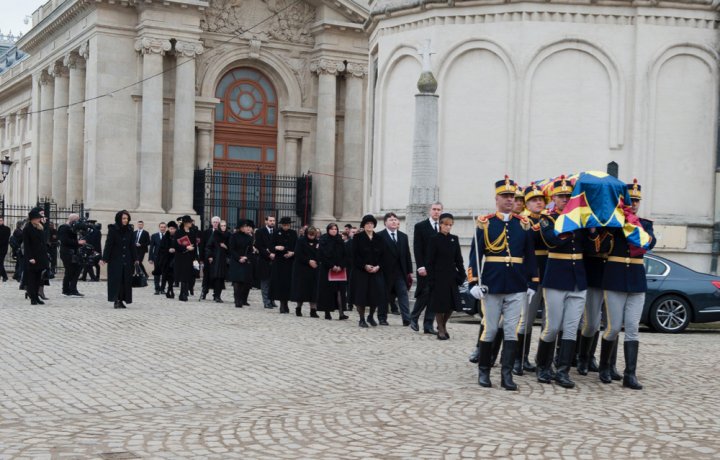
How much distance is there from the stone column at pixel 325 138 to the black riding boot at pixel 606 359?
1180 inches

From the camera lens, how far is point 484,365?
1014 cm

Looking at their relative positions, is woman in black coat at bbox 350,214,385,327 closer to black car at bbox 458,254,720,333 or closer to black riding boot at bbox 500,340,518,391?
black car at bbox 458,254,720,333

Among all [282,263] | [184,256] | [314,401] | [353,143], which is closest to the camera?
[314,401]

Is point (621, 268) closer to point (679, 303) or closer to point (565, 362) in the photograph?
point (565, 362)

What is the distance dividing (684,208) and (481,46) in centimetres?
569

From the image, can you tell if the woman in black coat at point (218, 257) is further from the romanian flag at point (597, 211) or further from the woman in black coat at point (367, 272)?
the romanian flag at point (597, 211)

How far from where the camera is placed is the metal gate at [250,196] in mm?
38406

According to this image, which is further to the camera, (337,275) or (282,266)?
(282,266)

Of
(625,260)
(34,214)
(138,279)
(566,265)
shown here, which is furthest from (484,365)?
(138,279)

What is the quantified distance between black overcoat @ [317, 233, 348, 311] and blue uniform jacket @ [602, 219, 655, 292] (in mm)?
7497

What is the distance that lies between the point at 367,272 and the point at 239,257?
15.8 ft

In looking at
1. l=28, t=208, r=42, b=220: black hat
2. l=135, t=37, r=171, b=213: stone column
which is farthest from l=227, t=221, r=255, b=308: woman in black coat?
l=135, t=37, r=171, b=213: stone column

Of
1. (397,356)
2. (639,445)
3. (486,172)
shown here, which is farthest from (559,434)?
(486,172)

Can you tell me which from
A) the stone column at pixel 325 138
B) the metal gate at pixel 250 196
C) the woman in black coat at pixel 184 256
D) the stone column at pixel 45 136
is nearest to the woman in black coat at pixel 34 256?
the woman in black coat at pixel 184 256
